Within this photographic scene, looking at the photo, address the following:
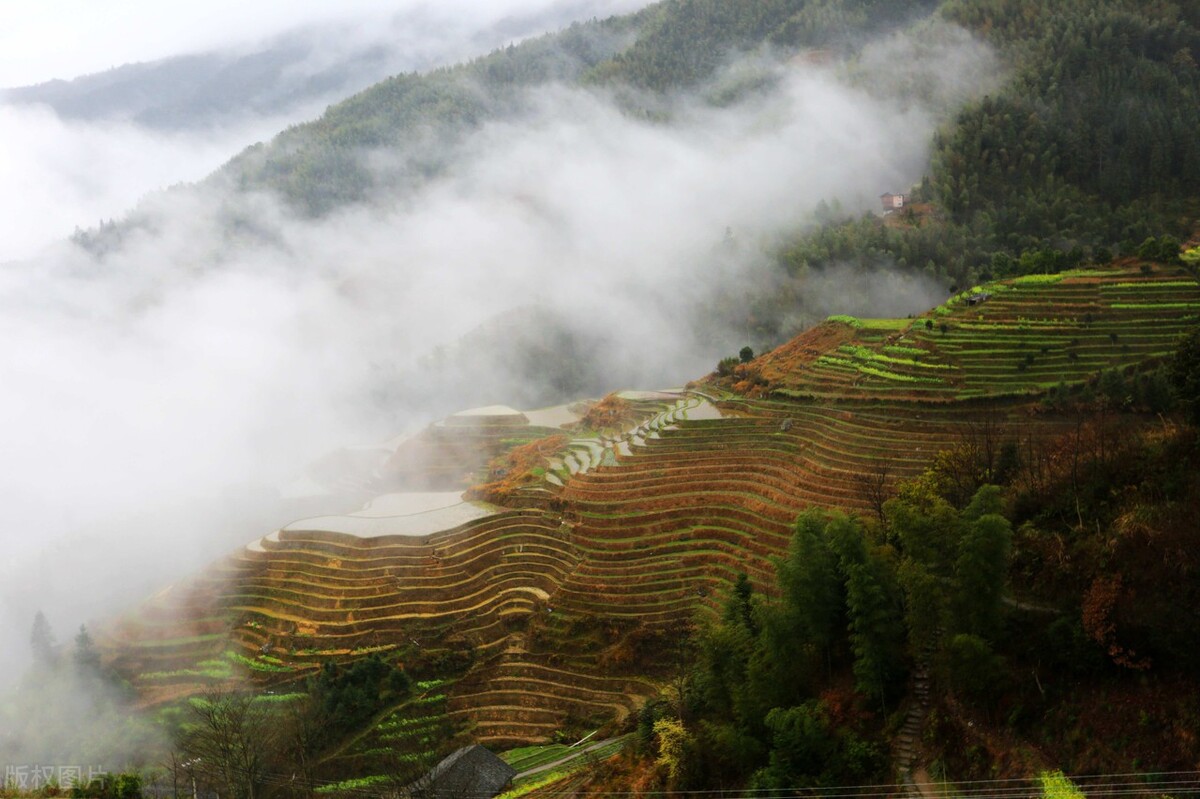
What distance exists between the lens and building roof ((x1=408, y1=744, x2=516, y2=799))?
969 inches

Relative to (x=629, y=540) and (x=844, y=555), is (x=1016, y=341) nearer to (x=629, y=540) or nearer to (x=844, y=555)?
(x=629, y=540)

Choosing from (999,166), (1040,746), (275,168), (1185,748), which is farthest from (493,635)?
(275,168)

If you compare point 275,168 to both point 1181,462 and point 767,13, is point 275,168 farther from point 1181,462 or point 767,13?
point 1181,462

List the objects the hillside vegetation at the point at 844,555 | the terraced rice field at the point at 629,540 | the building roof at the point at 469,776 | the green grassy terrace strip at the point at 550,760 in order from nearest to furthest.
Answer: the hillside vegetation at the point at 844,555
the building roof at the point at 469,776
the green grassy terrace strip at the point at 550,760
the terraced rice field at the point at 629,540

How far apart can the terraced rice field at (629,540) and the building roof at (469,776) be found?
9.85 feet

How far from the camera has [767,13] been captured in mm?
111562

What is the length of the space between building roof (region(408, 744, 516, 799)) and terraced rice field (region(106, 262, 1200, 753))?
9.85 ft

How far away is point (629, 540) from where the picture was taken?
33.8m

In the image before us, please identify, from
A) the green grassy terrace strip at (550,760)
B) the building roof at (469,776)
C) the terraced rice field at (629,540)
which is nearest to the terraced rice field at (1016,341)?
the terraced rice field at (629,540)

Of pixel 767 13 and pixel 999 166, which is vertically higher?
pixel 767 13

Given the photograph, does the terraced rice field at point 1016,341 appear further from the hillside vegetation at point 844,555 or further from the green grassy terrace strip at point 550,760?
the green grassy terrace strip at point 550,760

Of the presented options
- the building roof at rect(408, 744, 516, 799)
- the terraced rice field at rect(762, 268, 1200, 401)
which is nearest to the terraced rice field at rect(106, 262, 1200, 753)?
the terraced rice field at rect(762, 268, 1200, 401)

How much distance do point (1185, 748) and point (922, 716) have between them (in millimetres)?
4868

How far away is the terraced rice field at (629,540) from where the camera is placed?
99.2ft
